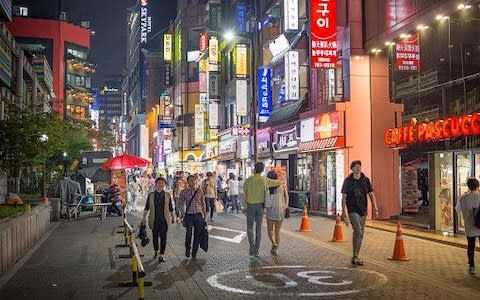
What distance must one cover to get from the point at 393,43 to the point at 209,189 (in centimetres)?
811

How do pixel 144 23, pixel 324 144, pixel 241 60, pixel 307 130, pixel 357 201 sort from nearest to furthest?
pixel 357 201 < pixel 324 144 < pixel 307 130 < pixel 241 60 < pixel 144 23

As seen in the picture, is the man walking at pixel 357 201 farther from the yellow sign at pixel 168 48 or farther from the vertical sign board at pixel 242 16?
the yellow sign at pixel 168 48

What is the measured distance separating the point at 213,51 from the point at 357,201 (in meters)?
36.5

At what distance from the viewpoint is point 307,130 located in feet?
81.0

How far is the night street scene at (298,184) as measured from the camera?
10.2 metres

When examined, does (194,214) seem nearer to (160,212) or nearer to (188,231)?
(188,231)

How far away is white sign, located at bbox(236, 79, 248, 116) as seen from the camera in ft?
118

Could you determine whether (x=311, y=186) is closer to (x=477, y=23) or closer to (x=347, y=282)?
(x=477, y=23)

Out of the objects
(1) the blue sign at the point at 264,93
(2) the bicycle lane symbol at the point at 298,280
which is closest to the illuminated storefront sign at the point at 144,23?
(1) the blue sign at the point at 264,93

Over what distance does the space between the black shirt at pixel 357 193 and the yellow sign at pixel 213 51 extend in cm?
3575

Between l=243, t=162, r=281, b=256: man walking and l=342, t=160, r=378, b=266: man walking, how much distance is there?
1.87 meters

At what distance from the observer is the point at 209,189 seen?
69.5 feet

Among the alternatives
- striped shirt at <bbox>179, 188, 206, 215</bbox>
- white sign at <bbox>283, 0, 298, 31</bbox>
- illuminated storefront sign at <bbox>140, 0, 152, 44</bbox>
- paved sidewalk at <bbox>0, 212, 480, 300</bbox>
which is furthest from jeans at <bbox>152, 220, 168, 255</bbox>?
illuminated storefront sign at <bbox>140, 0, 152, 44</bbox>

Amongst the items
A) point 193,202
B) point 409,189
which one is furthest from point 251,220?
point 409,189
